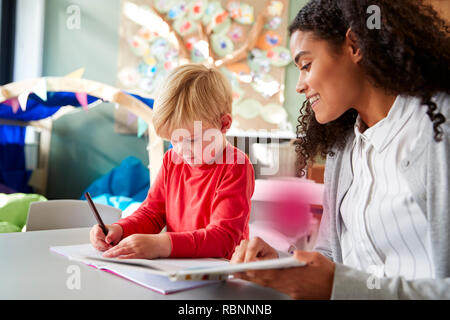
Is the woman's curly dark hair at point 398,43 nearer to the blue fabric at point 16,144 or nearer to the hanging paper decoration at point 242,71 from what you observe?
the blue fabric at point 16,144

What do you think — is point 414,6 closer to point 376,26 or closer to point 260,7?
point 376,26

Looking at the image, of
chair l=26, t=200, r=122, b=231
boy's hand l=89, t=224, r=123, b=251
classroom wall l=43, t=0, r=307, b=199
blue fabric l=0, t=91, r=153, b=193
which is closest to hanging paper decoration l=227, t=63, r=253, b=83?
classroom wall l=43, t=0, r=307, b=199

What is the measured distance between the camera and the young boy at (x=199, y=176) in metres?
0.80

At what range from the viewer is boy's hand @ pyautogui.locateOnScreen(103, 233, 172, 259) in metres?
0.69

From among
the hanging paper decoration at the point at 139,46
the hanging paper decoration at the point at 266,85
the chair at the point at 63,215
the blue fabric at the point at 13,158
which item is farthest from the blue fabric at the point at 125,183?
the chair at the point at 63,215

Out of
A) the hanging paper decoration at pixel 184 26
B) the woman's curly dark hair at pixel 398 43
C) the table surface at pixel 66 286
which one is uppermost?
the hanging paper decoration at pixel 184 26

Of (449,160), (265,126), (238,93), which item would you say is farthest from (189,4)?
→ (449,160)

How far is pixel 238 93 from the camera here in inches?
124

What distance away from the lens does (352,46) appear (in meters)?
0.74

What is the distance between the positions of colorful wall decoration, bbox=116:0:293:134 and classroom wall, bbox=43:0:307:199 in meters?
0.18

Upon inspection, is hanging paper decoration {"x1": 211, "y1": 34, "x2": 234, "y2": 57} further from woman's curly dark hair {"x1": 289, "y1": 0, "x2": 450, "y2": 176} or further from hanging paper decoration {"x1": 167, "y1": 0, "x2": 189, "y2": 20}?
woman's curly dark hair {"x1": 289, "y1": 0, "x2": 450, "y2": 176}

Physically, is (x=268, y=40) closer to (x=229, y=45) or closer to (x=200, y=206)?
(x=229, y=45)

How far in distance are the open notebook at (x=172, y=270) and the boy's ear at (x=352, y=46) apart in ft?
1.36

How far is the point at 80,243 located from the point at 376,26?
71 centimetres
